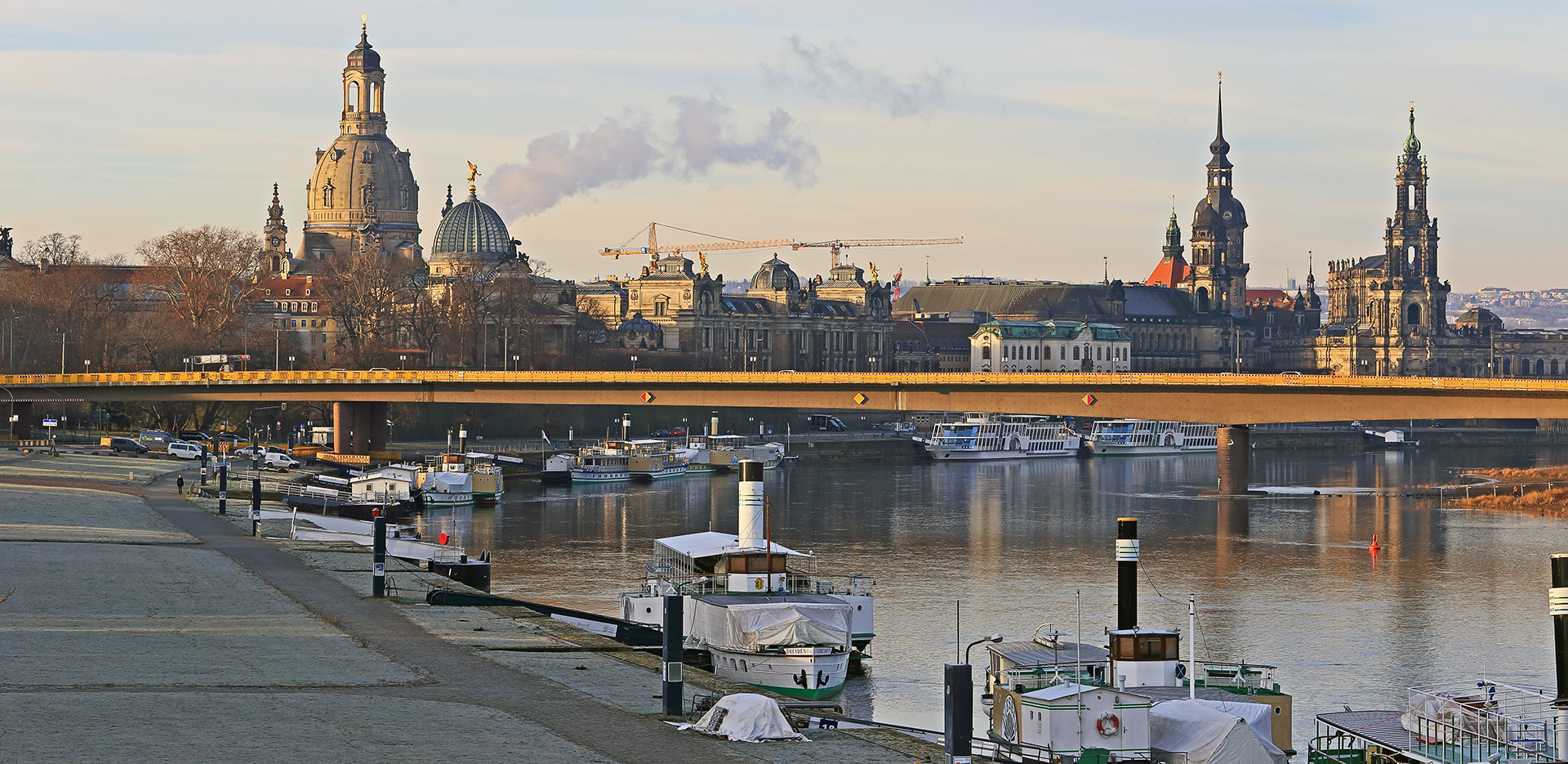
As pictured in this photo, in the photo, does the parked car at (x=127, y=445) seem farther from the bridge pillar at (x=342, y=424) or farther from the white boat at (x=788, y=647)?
the white boat at (x=788, y=647)

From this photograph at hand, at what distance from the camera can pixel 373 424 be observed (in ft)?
386

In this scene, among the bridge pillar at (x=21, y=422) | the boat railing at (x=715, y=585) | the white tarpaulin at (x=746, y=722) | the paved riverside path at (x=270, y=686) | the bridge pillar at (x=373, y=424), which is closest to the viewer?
the paved riverside path at (x=270, y=686)

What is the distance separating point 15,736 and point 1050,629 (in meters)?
25.4

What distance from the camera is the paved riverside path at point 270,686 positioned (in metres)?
26.6

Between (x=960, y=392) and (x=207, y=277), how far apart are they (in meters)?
85.5

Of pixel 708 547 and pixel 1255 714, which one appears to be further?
pixel 708 547

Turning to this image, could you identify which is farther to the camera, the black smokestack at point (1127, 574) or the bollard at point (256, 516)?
the bollard at point (256, 516)

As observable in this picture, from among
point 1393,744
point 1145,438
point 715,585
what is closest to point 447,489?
point 715,585

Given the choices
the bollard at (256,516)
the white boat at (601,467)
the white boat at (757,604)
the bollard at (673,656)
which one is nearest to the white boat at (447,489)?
the white boat at (601,467)

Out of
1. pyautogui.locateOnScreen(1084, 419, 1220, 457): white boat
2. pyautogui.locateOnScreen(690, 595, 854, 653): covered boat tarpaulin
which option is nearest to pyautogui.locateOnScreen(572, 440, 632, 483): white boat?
pyautogui.locateOnScreen(1084, 419, 1220, 457): white boat

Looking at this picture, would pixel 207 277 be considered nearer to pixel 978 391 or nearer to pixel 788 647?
pixel 978 391

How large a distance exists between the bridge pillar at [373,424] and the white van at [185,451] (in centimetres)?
980

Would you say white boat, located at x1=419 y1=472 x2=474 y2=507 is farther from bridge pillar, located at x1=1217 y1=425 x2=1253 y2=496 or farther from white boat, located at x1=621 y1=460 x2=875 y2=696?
white boat, located at x1=621 y1=460 x2=875 y2=696

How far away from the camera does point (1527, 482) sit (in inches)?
4161
